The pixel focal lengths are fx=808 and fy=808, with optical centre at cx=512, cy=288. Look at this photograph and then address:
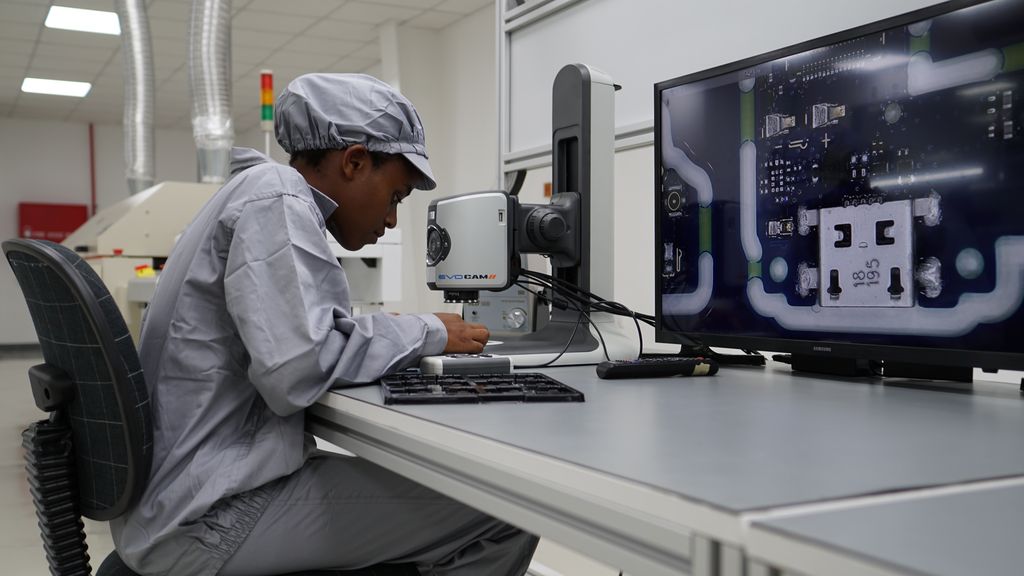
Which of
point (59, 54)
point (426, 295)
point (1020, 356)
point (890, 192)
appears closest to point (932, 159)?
point (890, 192)

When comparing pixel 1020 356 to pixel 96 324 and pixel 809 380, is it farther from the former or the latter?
pixel 96 324

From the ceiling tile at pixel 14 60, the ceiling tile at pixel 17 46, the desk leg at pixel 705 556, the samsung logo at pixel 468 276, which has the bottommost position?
the desk leg at pixel 705 556

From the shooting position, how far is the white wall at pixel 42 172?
358 inches

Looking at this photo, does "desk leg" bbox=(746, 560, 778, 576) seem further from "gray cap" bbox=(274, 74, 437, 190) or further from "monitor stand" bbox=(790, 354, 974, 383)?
"gray cap" bbox=(274, 74, 437, 190)

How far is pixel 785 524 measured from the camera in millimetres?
433

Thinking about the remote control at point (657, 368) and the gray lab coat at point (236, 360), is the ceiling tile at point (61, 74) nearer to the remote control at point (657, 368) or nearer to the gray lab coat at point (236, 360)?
the gray lab coat at point (236, 360)

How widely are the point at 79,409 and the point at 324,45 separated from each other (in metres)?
5.94

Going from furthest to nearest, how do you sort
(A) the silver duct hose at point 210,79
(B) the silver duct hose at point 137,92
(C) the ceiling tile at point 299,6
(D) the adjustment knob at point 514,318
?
(C) the ceiling tile at point 299,6, (B) the silver duct hose at point 137,92, (A) the silver duct hose at point 210,79, (D) the adjustment knob at point 514,318

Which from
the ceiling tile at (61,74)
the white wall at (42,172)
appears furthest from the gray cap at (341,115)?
the white wall at (42,172)

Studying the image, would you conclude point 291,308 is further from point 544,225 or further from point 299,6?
point 299,6

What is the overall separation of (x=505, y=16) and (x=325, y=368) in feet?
5.50

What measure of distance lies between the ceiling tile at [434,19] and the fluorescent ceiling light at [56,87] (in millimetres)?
3696

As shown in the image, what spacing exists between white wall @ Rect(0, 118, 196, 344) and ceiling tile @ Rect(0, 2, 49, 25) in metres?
3.95

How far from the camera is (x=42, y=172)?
30.3ft
